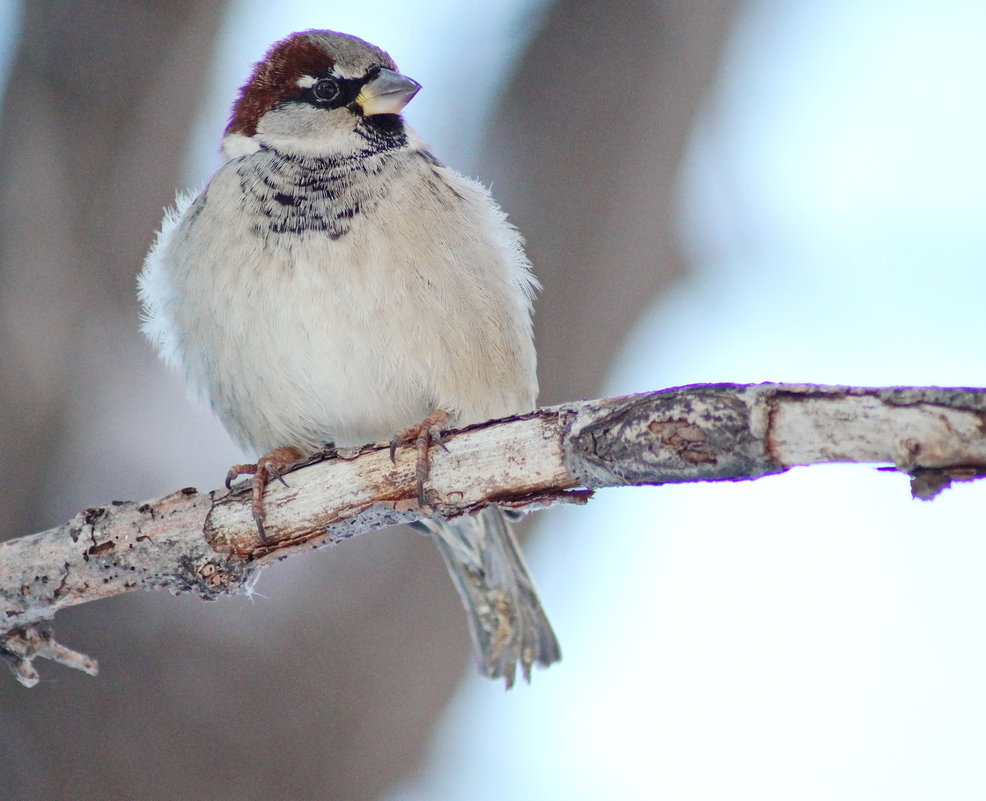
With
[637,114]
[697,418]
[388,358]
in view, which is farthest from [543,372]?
[697,418]

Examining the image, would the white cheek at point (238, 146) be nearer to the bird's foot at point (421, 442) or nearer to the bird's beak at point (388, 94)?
the bird's beak at point (388, 94)

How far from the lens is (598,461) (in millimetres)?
1540

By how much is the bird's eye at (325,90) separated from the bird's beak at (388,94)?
0.25ft

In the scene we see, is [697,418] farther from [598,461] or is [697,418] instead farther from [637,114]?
[637,114]

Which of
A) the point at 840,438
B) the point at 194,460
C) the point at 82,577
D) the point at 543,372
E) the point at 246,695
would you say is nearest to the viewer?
the point at 840,438

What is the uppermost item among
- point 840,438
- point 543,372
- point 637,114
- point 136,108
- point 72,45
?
point 72,45

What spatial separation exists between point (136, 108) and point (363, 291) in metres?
0.77

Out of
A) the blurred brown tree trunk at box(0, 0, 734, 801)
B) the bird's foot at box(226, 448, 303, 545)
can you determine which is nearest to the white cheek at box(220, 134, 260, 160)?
the blurred brown tree trunk at box(0, 0, 734, 801)

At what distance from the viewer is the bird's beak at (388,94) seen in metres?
2.45

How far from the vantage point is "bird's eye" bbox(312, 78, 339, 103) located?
2.52 m

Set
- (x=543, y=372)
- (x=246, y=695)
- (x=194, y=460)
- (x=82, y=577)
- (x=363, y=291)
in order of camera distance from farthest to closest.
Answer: (x=194, y=460), (x=543, y=372), (x=246, y=695), (x=363, y=291), (x=82, y=577)

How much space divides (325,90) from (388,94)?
0.19 m

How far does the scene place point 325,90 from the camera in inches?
99.8

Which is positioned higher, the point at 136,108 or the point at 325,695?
the point at 136,108
